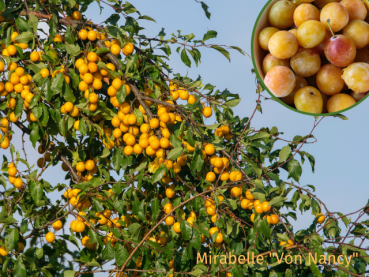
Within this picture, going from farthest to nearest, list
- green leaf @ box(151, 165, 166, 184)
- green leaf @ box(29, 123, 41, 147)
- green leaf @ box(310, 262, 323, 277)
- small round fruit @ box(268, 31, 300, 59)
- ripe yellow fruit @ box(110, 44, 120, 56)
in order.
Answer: ripe yellow fruit @ box(110, 44, 120, 56) < green leaf @ box(29, 123, 41, 147) < small round fruit @ box(268, 31, 300, 59) < green leaf @ box(151, 165, 166, 184) < green leaf @ box(310, 262, 323, 277)

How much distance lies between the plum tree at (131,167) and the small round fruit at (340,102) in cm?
20

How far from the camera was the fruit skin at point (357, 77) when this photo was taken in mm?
1937

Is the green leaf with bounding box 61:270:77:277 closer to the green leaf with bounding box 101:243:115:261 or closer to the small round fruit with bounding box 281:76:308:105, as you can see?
the green leaf with bounding box 101:243:115:261

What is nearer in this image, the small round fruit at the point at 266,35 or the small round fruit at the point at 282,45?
the small round fruit at the point at 282,45

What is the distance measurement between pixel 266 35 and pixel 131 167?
1.21 m

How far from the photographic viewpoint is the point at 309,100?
6.59 feet

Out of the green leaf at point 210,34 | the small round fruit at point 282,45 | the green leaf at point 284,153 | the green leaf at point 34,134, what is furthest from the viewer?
the green leaf at point 210,34

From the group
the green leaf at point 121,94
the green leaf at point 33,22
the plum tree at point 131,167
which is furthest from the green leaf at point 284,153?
the green leaf at point 33,22

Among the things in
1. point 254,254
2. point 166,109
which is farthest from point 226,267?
point 166,109

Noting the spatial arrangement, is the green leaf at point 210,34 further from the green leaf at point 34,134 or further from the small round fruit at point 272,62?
the green leaf at point 34,134

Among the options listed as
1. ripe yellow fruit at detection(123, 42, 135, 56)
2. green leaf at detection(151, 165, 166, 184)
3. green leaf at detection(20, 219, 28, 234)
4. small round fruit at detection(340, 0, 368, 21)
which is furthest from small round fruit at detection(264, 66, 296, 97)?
green leaf at detection(20, 219, 28, 234)

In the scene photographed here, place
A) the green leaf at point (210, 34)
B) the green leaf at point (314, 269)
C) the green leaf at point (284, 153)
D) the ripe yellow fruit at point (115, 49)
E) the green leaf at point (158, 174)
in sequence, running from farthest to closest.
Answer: the green leaf at point (210, 34) < the ripe yellow fruit at point (115, 49) < the green leaf at point (284, 153) < the green leaf at point (158, 174) < the green leaf at point (314, 269)

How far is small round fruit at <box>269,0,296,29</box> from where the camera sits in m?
2.09

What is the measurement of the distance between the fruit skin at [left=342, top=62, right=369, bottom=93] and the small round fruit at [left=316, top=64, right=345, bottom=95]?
0.04 meters
